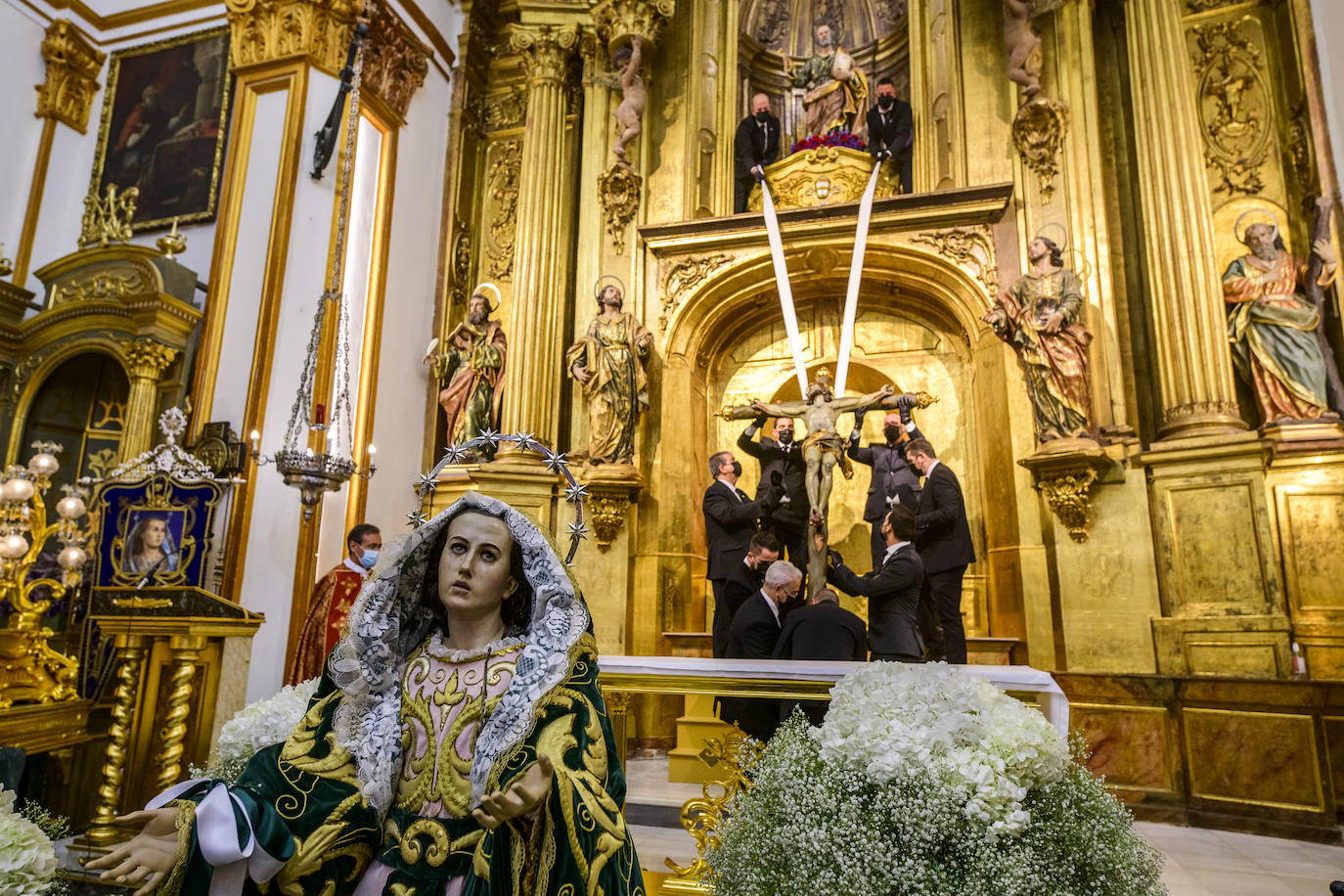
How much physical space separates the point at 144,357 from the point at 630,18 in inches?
226

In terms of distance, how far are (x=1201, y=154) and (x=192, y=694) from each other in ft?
27.6

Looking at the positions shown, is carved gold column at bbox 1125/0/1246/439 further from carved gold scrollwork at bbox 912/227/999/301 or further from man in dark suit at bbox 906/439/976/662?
man in dark suit at bbox 906/439/976/662

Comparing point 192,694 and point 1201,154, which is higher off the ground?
point 1201,154

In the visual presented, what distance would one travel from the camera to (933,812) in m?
1.92

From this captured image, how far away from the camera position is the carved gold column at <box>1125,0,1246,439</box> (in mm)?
6480

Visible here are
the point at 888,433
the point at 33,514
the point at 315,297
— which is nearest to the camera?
the point at 33,514

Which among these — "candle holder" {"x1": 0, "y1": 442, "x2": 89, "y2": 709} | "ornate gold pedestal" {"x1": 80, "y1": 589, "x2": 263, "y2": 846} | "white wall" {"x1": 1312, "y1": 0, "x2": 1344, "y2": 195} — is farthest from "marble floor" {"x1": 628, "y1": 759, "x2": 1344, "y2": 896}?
"white wall" {"x1": 1312, "y1": 0, "x2": 1344, "y2": 195}

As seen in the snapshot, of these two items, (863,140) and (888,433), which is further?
(863,140)

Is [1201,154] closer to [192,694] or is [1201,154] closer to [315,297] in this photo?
[315,297]

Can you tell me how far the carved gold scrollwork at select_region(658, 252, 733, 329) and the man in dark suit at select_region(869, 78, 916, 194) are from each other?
192cm

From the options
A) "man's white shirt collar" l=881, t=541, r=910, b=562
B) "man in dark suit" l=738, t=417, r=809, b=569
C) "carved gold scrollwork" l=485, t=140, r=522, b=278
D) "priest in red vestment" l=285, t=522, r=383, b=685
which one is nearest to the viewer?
"man's white shirt collar" l=881, t=541, r=910, b=562

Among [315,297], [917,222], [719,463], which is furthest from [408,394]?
[917,222]

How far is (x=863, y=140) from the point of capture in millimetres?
8711

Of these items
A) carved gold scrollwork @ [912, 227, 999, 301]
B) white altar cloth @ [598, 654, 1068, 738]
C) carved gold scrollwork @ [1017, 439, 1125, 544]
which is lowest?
white altar cloth @ [598, 654, 1068, 738]
